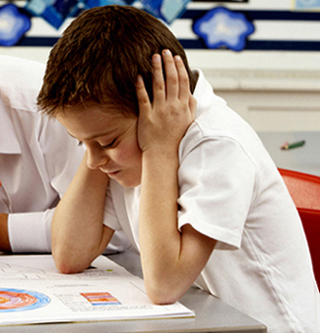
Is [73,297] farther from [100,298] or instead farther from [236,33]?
[236,33]

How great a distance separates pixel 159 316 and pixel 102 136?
24cm

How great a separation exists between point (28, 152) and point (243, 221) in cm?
57

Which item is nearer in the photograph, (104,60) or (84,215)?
(104,60)

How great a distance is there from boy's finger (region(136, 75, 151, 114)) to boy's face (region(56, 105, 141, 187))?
2cm

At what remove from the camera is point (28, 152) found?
1.08m

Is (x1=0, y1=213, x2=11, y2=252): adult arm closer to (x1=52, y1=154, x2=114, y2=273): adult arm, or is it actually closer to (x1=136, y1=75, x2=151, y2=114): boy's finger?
(x1=52, y1=154, x2=114, y2=273): adult arm

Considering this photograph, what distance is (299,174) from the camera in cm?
116

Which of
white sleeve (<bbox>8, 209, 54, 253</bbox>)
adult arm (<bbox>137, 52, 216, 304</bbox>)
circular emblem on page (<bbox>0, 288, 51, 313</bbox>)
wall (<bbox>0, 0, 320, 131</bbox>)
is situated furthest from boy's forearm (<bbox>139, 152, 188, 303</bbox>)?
wall (<bbox>0, 0, 320, 131</bbox>)

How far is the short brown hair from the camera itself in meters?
0.65

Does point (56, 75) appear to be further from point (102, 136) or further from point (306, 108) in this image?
point (306, 108)

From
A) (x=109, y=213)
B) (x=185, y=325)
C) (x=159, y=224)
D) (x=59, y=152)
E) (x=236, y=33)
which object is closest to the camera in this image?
(x=185, y=325)

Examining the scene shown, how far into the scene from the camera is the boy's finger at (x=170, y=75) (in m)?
0.69

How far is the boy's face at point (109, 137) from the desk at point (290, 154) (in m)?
1.43

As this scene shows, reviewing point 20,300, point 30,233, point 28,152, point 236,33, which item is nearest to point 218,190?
point 20,300
